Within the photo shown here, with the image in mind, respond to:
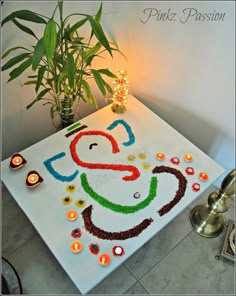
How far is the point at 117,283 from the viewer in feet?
4.99

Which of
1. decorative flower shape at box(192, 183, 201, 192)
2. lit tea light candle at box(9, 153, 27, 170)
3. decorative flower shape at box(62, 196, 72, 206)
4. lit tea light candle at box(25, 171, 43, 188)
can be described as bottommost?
decorative flower shape at box(62, 196, 72, 206)

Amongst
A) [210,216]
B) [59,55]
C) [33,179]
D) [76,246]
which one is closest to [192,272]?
[210,216]

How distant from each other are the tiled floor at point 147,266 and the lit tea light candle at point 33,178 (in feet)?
1.30

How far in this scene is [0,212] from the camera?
1.69 m

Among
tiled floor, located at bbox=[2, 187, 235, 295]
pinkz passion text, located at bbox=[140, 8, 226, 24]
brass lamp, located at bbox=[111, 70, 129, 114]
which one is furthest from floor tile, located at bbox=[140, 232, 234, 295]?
→ pinkz passion text, located at bbox=[140, 8, 226, 24]

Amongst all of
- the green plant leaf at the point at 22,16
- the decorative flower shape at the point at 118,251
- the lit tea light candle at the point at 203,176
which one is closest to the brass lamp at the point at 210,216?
the lit tea light candle at the point at 203,176

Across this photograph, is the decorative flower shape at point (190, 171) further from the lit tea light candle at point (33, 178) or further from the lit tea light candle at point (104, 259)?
the lit tea light candle at point (33, 178)

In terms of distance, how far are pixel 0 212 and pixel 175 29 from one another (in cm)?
127

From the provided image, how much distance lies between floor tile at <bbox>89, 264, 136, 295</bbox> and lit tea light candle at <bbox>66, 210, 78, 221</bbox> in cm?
42

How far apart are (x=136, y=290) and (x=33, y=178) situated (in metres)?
0.71

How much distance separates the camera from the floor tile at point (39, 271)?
1.48 m

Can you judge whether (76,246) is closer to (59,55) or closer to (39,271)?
(39,271)

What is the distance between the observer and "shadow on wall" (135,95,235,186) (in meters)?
1.73

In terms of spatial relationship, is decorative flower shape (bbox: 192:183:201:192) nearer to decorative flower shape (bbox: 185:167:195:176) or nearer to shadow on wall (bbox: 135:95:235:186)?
decorative flower shape (bbox: 185:167:195:176)
